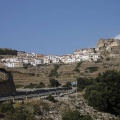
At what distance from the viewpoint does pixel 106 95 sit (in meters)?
33.6

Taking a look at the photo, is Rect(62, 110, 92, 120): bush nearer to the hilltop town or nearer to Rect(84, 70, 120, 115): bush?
Rect(84, 70, 120, 115): bush

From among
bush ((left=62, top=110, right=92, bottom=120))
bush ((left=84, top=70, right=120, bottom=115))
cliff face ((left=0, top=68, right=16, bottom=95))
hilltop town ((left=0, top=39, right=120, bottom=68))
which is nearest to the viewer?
bush ((left=62, top=110, right=92, bottom=120))

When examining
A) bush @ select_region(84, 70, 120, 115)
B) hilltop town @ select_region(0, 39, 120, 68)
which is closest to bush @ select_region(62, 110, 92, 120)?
bush @ select_region(84, 70, 120, 115)

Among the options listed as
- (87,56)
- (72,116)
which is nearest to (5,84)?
(72,116)

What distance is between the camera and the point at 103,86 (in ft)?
117

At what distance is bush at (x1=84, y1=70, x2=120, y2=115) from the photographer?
32.2 metres

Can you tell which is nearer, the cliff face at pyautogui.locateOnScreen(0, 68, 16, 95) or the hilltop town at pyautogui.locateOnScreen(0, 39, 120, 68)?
the cliff face at pyautogui.locateOnScreen(0, 68, 16, 95)

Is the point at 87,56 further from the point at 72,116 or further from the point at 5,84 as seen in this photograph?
the point at 72,116

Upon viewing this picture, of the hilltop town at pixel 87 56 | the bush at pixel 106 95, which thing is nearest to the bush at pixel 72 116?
the bush at pixel 106 95

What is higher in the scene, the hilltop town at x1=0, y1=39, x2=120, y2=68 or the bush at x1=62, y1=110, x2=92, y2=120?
the hilltop town at x1=0, y1=39, x2=120, y2=68

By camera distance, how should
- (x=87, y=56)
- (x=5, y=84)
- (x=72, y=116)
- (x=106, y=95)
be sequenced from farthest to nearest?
(x=87, y=56) < (x=106, y=95) < (x=5, y=84) < (x=72, y=116)

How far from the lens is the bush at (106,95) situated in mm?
32250

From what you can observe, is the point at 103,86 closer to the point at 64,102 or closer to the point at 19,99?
the point at 64,102

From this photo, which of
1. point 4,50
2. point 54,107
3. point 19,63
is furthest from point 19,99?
point 4,50
